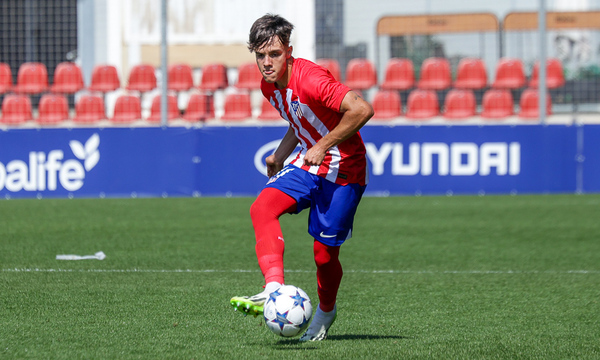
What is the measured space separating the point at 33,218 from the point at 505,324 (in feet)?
22.9

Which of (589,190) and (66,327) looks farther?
(589,190)

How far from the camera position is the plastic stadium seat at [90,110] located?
49.4ft

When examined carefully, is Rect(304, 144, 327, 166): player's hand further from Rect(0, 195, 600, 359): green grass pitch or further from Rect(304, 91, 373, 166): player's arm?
Rect(0, 195, 600, 359): green grass pitch

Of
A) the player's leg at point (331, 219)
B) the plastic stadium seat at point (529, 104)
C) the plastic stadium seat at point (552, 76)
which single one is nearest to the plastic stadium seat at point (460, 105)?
the plastic stadium seat at point (529, 104)

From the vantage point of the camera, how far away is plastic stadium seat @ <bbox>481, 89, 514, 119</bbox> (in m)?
14.9

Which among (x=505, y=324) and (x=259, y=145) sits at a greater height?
(x=259, y=145)

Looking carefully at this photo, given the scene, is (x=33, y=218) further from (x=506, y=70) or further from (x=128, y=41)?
(x=506, y=70)

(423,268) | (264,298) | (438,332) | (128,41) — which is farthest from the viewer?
(128,41)

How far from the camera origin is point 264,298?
391 cm

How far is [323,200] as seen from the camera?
4.36 m

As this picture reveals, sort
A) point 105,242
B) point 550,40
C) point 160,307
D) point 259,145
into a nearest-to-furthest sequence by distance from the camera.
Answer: point 160,307 < point 105,242 < point 259,145 < point 550,40

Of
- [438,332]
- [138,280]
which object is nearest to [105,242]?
[138,280]

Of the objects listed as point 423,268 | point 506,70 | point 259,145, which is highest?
point 506,70

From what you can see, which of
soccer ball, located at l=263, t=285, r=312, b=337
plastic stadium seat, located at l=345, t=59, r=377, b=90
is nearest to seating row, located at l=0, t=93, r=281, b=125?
plastic stadium seat, located at l=345, t=59, r=377, b=90
